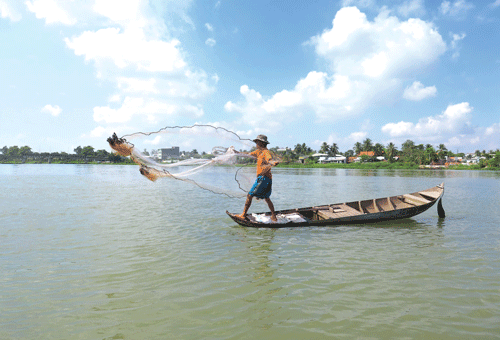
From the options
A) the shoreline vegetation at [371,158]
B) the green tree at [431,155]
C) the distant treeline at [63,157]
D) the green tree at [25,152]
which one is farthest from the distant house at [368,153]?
the green tree at [25,152]

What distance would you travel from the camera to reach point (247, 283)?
525cm

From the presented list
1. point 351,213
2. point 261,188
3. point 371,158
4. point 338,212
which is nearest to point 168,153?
point 261,188

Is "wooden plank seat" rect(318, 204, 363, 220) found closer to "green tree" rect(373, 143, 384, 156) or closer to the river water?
the river water

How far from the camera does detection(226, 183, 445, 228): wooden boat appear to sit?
378 inches

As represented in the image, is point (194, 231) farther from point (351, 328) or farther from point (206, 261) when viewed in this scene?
point (351, 328)

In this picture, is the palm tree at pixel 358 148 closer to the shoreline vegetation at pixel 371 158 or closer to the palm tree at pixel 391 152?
the shoreline vegetation at pixel 371 158

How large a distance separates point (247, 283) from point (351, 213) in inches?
Result: 270

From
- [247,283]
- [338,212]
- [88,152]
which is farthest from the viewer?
[88,152]

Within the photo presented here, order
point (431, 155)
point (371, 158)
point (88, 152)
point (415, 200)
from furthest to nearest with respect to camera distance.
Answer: point (88, 152) < point (371, 158) < point (431, 155) < point (415, 200)

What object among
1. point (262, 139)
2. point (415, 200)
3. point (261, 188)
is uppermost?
point (262, 139)

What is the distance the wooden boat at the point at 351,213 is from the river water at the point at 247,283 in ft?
1.13

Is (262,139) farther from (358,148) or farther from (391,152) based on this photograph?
(358,148)

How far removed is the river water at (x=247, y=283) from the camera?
3.83 meters

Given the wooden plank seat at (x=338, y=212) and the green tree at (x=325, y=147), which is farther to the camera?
the green tree at (x=325, y=147)
